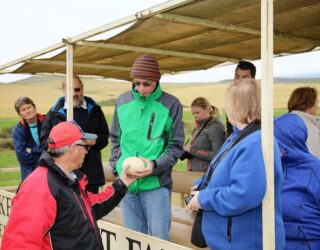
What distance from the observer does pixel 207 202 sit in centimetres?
225

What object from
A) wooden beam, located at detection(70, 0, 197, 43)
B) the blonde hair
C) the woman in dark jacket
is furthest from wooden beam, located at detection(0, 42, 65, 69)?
the blonde hair


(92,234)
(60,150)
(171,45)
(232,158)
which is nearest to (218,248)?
(232,158)

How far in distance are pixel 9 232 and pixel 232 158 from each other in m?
1.18

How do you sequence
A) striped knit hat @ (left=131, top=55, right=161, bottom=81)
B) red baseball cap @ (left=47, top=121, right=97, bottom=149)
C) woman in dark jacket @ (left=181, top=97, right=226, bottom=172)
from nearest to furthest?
red baseball cap @ (left=47, top=121, right=97, bottom=149) → striped knit hat @ (left=131, top=55, right=161, bottom=81) → woman in dark jacket @ (left=181, top=97, right=226, bottom=172)

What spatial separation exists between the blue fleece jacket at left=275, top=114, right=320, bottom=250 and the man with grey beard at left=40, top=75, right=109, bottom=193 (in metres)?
1.97

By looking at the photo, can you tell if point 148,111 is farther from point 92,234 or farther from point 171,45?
point 171,45

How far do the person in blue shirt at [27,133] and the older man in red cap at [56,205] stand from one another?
2.87 metres

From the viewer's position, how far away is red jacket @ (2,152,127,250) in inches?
89.7

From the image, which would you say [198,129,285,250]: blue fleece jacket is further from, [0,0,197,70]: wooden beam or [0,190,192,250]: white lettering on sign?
[0,0,197,70]: wooden beam

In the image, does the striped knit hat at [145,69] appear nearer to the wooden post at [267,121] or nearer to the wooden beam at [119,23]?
the wooden beam at [119,23]

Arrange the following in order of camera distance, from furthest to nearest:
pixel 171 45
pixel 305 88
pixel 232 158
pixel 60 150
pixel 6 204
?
pixel 6 204, pixel 171 45, pixel 305 88, pixel 60 150, pixel 232 158

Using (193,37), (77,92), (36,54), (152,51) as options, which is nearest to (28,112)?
(36,54)

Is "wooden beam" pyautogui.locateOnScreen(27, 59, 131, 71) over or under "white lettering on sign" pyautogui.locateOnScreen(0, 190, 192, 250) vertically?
over

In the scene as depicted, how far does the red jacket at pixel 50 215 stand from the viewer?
2277mm
